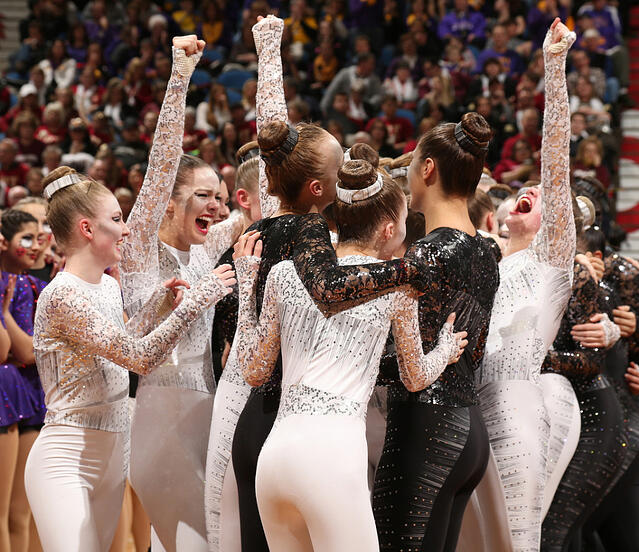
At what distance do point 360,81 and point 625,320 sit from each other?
6977 millimetres

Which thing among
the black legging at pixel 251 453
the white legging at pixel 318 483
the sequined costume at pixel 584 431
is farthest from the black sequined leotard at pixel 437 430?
the sequined costume at pixel 584 431

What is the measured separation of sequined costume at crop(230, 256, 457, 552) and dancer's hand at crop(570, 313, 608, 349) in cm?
113

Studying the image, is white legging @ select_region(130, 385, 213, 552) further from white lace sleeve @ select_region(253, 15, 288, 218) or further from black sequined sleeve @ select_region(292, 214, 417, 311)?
black sequined sleeve @ select_region(292, 214, 417, 311)

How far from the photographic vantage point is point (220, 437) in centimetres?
288

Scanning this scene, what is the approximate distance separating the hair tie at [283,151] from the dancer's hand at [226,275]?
0.39 metres

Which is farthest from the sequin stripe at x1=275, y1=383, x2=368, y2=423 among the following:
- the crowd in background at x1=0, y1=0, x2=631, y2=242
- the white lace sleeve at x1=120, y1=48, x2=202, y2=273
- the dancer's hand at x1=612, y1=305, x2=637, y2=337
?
the crowd in background at x1=0, y1=0, x2=631, y2=242

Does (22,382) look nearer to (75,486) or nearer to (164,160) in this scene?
(75,486)

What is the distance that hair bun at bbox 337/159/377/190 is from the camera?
245 centimetres

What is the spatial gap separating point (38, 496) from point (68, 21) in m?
11.5

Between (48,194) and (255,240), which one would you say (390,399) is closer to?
(255,240)

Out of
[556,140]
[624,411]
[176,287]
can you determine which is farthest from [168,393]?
[624,411]

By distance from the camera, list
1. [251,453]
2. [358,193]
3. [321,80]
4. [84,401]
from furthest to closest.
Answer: [321,80] < [84,401] < [251,453] < [358,193]

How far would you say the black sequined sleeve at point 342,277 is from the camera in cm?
231

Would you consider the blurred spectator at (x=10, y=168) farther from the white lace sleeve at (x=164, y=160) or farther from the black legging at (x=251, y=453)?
the black legging at (x=251, y=453)
